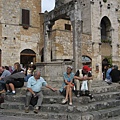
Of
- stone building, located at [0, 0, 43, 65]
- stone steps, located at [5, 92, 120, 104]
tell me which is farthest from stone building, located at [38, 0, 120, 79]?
stone steps, located at [5, 92, 120, 104]

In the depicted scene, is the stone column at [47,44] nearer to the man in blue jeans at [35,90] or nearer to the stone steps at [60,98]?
the stone steps at [60,98]

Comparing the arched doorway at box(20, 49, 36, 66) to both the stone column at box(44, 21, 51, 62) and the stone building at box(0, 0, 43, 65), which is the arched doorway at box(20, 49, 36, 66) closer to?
the stone building at box(0, 0, 43, 65)

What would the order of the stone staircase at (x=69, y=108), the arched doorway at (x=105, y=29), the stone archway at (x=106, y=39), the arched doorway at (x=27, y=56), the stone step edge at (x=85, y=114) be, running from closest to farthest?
the stone step edge at (x=85, y=114) → the stone staircase at (x=69, y=108) → the arched doorway at (x=27, y=56) → the stone archway at (x=106, y=39) → the arched doorway at (x=105, y=29)

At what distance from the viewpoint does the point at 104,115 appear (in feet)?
21.6

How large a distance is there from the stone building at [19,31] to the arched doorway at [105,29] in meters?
8.21

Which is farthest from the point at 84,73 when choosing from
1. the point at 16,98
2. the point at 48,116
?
the point at 16,98

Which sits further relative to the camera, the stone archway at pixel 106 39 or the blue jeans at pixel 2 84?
the stone archway at pixel 106 39

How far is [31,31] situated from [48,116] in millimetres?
16783

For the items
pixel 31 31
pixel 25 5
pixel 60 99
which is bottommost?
pixel 60 99

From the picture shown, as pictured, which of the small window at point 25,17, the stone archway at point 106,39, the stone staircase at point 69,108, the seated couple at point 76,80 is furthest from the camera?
the stone archway at point 106,39

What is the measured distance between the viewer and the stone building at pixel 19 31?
20438 mm

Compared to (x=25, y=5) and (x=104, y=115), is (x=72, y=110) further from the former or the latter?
(x=25, y=5)

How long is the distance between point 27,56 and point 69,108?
16.0 meters

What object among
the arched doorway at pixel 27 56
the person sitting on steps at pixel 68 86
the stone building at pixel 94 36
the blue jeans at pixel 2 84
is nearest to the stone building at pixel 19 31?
the arched doorway at pixel 27 56
